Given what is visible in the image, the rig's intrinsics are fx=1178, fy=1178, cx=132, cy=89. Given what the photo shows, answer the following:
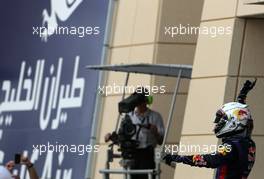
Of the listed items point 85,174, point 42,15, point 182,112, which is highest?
point 42,15

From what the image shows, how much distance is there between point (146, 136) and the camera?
14953 millimetres

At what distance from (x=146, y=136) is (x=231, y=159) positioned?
4569 mm

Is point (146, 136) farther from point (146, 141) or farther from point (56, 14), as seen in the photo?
point (56, 14)

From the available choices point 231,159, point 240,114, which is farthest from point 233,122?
point 231,159

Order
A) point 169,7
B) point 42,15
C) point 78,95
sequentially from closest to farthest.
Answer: point 169,7, point 78,95, point 42,15

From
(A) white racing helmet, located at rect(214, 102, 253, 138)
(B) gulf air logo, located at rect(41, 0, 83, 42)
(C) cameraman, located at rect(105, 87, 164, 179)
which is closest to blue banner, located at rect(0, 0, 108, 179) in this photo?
(B) gulf air logo, located at rect(41, 0, 83, 42)

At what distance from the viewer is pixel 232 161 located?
1046 centimetres

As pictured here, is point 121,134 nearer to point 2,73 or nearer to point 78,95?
point 78,95

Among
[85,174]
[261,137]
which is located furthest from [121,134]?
[85,174]

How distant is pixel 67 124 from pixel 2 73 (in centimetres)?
244

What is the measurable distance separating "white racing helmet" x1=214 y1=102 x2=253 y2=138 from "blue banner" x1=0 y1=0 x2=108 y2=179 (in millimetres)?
6874

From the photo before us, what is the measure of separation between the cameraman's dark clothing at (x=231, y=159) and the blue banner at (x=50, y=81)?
22.9 ft

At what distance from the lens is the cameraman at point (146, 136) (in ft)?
49.0

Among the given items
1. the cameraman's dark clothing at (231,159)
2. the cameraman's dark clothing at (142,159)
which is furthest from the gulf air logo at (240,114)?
the cameraman's dark clothing at (142,159)
